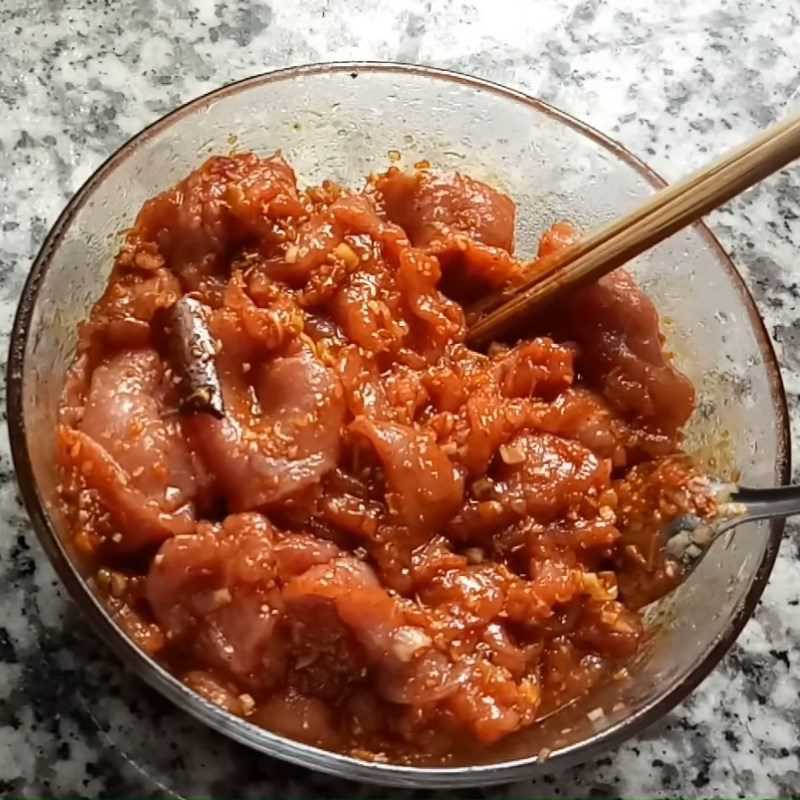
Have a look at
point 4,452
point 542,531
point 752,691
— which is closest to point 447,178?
point 542,531

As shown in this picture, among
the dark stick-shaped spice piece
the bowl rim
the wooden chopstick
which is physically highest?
the wooden chopstick

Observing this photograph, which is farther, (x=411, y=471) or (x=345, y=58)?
(x=345, y=58)

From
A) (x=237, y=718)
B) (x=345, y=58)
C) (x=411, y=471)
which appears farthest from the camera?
(x=345, y=58)

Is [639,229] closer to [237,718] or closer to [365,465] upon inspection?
[365,465]

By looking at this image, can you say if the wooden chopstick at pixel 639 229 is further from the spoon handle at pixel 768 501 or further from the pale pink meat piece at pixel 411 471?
the spoon handle at pixel 768 501

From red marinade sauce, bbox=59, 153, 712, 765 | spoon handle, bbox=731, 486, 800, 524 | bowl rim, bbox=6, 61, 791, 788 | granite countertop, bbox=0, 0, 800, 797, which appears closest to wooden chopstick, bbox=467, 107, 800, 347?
red marinade sauce, bbox=59, 153, 712, 765

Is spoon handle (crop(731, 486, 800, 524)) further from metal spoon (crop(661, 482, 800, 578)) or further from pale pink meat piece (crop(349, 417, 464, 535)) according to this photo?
pale pink meat piece (crop(349, 417, 464, 535))

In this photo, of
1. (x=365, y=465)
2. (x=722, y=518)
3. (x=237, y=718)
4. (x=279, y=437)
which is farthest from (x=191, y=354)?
(x=722, y=518)
